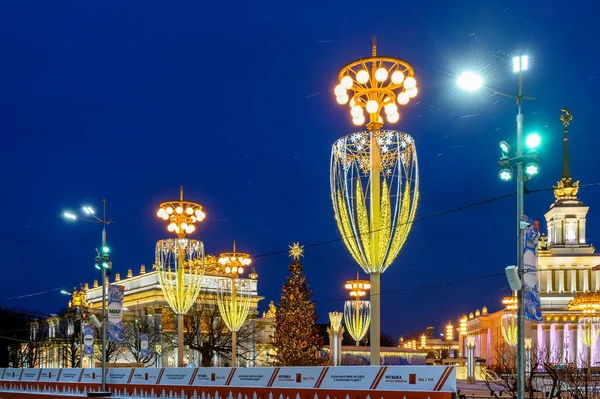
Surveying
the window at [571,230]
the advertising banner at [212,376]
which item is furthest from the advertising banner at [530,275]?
the window at [571,230]

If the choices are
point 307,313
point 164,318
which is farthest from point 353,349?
point 164,318

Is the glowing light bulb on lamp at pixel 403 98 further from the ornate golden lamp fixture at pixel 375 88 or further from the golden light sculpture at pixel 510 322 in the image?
the golden light sculpture at pixel 510 322

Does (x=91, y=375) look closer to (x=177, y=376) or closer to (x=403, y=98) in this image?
(x=177, y=376)

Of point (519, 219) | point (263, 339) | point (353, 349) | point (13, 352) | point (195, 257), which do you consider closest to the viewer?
point (519, 219)

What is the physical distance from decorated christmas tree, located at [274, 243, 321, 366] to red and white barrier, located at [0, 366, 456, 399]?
1676 cm

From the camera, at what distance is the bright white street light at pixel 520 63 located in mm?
13680

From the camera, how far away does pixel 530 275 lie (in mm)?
13703

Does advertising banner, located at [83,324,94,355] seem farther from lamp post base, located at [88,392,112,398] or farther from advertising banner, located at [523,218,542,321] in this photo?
advertising banner, located at [523,218,542,321]

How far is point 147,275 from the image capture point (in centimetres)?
9456

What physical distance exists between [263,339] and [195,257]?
58673 millimetres

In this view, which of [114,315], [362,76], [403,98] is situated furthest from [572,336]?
[362,76]

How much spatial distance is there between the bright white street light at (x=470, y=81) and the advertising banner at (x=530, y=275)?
3115 millimetres

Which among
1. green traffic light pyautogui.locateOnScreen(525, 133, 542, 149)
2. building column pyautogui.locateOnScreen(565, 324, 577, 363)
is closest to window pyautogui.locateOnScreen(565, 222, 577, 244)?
building column pyautogui.locateOnScreen(565, 324, 577, 363)

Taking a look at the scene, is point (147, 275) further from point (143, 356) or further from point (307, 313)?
point (307, 313)
